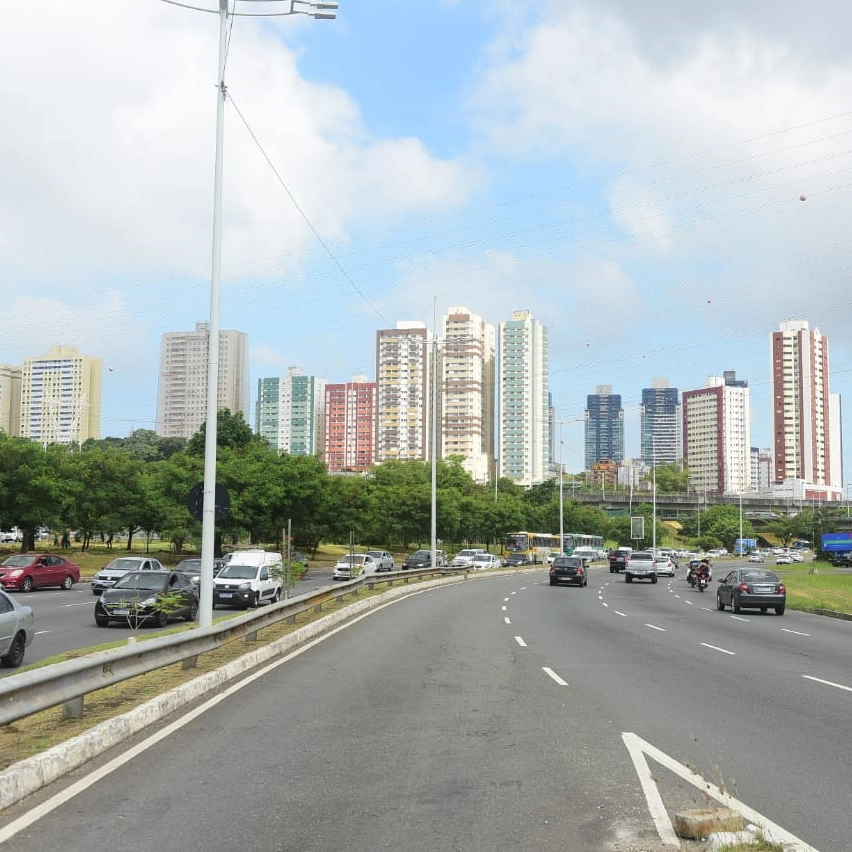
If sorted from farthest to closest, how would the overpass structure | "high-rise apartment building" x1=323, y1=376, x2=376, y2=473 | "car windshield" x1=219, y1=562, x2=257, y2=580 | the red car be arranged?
"high-rise apartment building" x1=323, y1=376, x2=376, y2=473 < the overpass structure < the red car < "car windshield" x1=219, y1=562, x2=257, y2=580

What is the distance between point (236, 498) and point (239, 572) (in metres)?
30.2

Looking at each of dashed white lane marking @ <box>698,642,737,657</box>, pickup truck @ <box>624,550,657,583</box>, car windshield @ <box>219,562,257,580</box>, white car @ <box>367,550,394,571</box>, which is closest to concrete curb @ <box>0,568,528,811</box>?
dashed white lane marking @ <box>698,642,737,657</box>

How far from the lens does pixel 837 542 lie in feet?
325

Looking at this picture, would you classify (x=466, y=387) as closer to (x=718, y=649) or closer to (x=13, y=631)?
(x=718, y=649)

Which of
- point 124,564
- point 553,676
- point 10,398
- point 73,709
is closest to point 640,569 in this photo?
point 124,564

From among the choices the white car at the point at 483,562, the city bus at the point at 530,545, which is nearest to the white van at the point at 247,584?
the white car at the point at 483,562

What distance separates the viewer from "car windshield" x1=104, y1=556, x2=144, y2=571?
118ft

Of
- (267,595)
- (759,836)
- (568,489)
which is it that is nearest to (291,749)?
(759,836)

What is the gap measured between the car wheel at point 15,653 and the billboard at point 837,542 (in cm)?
9644

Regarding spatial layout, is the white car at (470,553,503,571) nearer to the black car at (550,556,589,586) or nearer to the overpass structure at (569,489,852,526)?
the black car at (550,556,589,586)

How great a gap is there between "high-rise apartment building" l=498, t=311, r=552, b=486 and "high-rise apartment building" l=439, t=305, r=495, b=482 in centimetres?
857

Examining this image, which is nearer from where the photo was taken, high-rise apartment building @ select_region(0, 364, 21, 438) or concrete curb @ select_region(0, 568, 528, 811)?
concrete curb @ select_region(0, 568, 528, 811)

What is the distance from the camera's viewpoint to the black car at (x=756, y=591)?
30.7 m

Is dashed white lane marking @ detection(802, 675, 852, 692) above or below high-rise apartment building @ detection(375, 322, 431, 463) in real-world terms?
below
